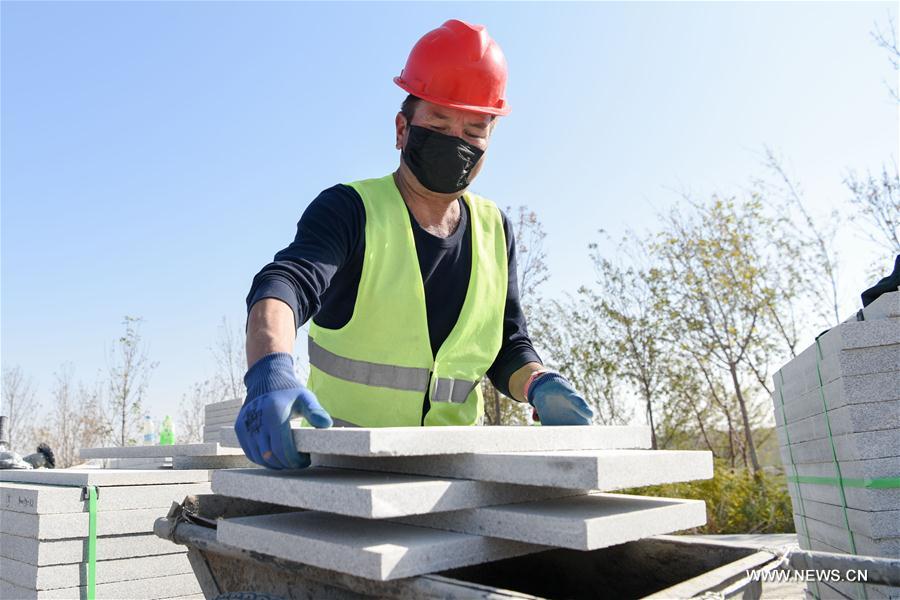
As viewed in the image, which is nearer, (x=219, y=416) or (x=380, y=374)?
(x=380, y=374)

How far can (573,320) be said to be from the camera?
11.9 m

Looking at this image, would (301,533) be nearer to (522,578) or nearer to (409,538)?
(409,538)

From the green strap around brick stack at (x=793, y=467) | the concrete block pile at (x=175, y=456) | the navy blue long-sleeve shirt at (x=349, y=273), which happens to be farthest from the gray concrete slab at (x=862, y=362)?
the concrete block pile at (x=175, y=456)

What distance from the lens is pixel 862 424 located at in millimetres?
2719

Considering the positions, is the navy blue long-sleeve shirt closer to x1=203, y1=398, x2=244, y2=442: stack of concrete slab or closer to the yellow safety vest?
the yellow safety vest

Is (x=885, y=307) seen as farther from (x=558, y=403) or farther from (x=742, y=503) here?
(x=742, y=503)

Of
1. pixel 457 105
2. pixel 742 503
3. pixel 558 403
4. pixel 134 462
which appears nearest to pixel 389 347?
pixel 558 403

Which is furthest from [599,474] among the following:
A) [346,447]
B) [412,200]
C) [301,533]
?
[412,200]

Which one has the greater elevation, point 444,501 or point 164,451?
point 164,451

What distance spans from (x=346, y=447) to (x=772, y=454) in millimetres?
15091

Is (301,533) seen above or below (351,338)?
below

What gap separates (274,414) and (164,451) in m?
2.64

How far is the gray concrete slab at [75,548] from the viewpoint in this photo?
277cm

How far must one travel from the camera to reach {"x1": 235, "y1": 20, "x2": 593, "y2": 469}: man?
2.51m
